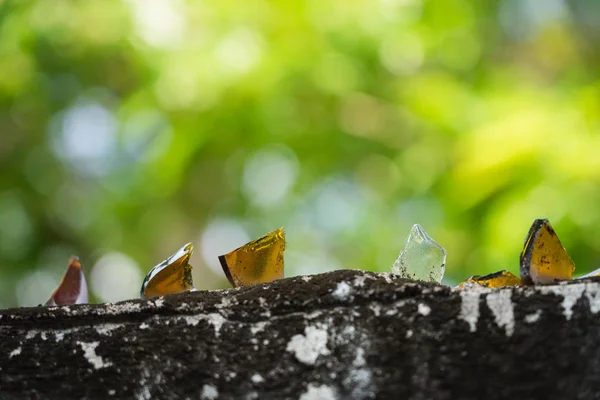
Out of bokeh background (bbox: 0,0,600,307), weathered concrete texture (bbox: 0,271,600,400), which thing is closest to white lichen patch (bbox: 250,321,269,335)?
weathered concrete texture (bbox: 0,271,600,400)

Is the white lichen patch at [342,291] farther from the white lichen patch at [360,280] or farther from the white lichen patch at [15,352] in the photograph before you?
the white lichen patch at [15,352]

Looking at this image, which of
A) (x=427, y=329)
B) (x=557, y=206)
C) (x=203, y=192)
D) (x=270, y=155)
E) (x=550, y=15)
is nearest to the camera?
(x=427, y=329)

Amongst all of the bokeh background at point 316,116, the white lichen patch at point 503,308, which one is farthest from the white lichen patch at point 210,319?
the bokeh background at point 316,116

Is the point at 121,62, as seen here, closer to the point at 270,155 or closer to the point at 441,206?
the point at 270,155

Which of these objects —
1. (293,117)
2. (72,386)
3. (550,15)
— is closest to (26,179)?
(293,117)

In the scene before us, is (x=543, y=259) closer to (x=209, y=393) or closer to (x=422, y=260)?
(x=422, y=260)

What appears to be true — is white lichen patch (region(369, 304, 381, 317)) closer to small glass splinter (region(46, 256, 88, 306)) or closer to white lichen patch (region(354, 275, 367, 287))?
white lichen patch (region(354, 275, 367, 287))

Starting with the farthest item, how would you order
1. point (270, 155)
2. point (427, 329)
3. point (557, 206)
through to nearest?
point (270, 155) → point (557, 206) → point (427, 329)

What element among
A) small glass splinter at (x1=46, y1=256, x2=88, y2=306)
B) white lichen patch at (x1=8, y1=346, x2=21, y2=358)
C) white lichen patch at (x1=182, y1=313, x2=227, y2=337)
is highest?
small glass splinter at (x1=46, y1=256, x2=88, y2=306)
